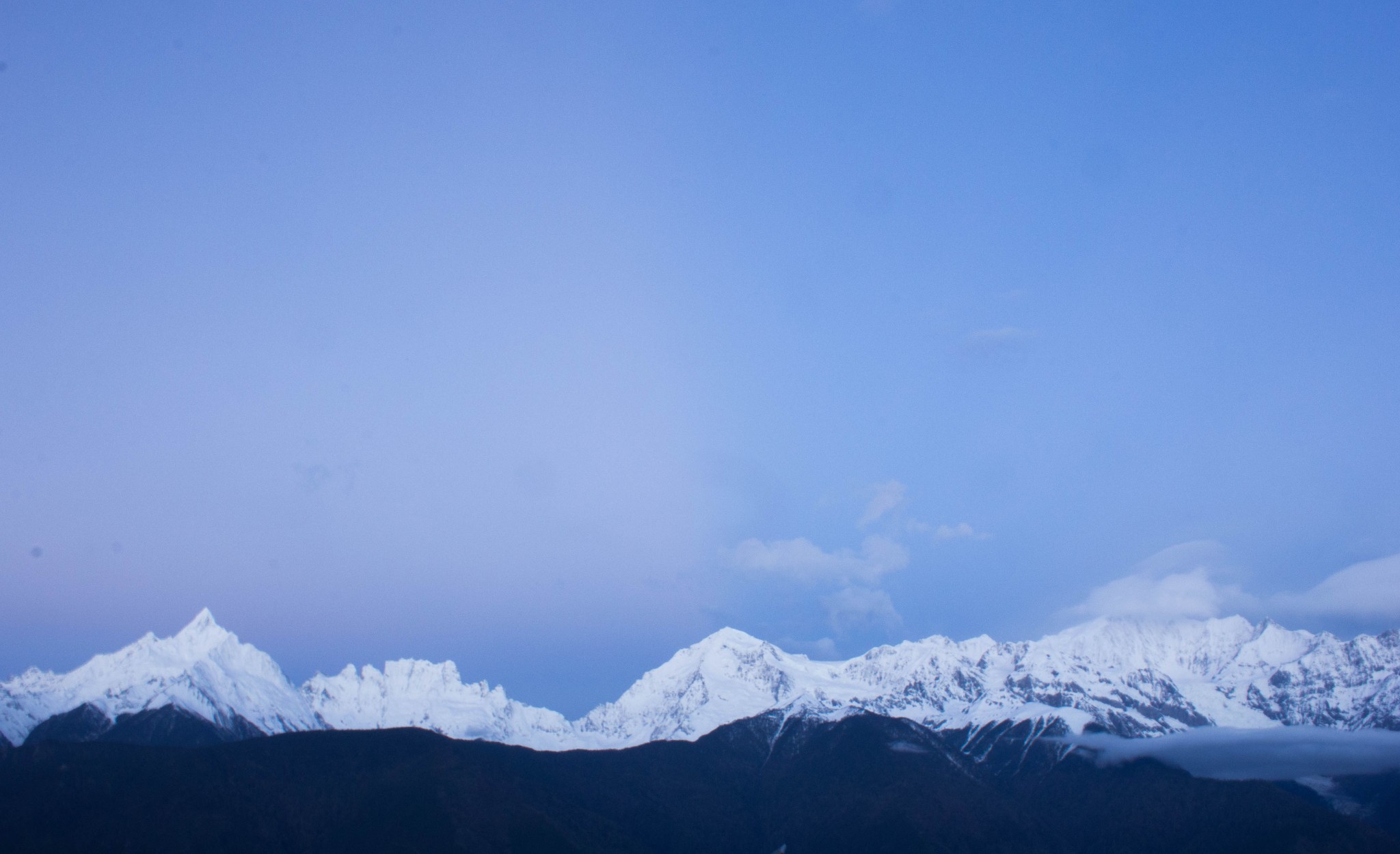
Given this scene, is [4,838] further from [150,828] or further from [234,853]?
[234,853]

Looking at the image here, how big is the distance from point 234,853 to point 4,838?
4140cm

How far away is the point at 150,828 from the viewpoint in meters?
197

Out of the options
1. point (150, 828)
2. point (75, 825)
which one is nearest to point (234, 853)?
point (150, 828)

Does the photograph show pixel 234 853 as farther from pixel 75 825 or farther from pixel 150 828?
pixel 75 825

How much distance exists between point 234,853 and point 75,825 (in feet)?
102

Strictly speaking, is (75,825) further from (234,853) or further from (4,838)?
(234,853)

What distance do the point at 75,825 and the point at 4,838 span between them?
11520mm

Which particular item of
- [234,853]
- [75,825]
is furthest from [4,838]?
[234,853]

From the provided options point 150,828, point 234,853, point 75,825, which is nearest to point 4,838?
point 75,825

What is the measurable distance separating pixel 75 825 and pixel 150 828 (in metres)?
15.3

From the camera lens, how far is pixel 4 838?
192 m

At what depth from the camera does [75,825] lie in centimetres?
19788
